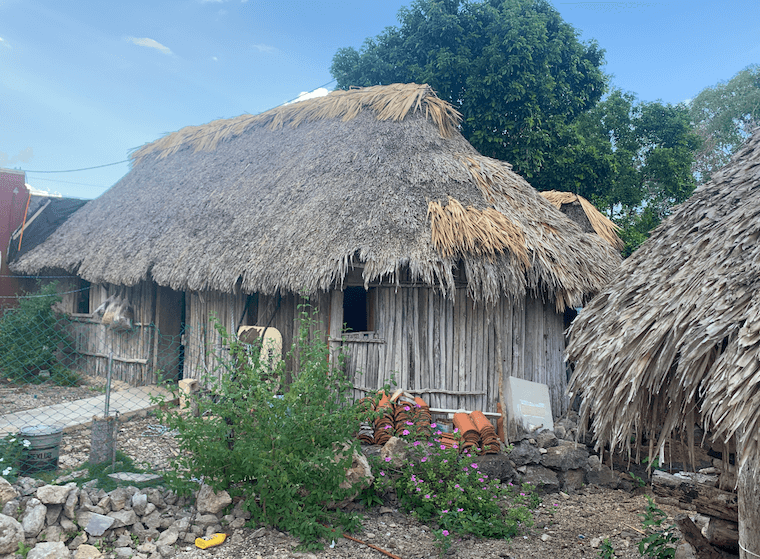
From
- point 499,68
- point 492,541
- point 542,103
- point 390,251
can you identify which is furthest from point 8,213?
point 542,103

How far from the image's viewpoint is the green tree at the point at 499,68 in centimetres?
1290

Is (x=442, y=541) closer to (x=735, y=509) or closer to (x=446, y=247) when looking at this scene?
(x=735, y=509)

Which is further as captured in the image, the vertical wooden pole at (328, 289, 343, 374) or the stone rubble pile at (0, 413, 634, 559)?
the vertical wooden pole at (328, 289, 343, 374)

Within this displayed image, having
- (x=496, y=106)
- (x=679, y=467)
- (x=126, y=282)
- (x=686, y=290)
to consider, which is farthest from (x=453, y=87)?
(x=686, y=290)

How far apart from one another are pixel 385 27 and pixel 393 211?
36.0 ft

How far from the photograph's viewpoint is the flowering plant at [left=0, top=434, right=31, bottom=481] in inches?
162

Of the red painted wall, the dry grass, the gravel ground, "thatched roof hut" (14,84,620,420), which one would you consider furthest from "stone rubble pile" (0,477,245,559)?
the red painted wall

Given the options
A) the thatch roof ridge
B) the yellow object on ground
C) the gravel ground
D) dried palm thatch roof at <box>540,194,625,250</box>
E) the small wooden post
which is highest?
the thatch roof ridge

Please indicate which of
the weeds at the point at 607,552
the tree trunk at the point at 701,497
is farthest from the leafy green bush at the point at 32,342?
the tree trunk at the point at 701,497

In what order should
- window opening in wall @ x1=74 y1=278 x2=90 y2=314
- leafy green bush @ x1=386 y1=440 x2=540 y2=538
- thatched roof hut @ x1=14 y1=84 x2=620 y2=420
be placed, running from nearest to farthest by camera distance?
leafy green bush @ x1=386 y1=440 x2=540 y2=538
thatched roof hut @ x1=14 y1=84 x2=620 y2=420
window opening in wall @ x1=74 y1=278 x2=90 y2=314

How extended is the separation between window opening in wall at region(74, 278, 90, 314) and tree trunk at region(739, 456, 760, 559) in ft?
38.1

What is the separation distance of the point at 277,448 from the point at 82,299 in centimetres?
926

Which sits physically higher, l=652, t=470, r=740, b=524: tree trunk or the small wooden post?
Answer: the small wooden post

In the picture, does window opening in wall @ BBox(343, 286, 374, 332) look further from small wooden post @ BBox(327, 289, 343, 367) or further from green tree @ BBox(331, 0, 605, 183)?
green tree @ BBox(331, 0, 605, 183)
